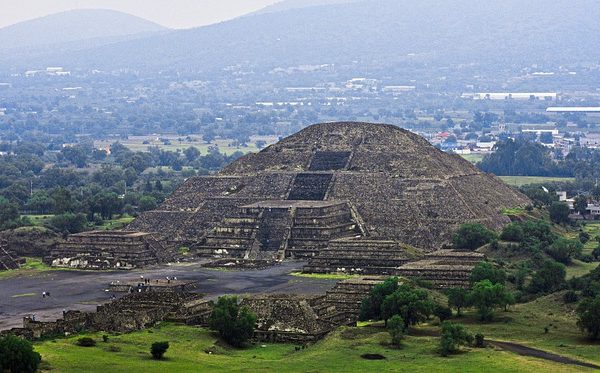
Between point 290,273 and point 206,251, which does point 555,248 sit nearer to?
point 290,273

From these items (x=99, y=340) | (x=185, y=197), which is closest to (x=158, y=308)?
(x=99, y=340)

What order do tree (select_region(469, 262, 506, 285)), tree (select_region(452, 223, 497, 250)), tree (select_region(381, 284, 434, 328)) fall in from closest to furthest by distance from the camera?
tree (select_region(381, 284, 434, 328))
tree (select_region(469, 262, 506, 285))
tree (select_region(452, 223, 497, 250))

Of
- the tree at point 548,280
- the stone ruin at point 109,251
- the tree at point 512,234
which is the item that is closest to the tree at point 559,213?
the tree at point 512,234

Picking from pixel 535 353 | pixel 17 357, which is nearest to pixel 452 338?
pixel 535 353

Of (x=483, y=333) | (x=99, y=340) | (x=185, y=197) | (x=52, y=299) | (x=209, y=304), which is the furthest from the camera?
(x=185, y=197)

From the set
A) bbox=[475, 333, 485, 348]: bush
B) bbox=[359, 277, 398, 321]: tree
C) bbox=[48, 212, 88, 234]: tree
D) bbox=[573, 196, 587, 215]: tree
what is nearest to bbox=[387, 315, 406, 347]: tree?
bbox=[475, 333, 485, 348]: bush

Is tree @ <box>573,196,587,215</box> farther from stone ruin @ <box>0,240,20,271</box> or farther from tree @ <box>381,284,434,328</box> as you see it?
tree @ <box>381,284,434,328</box>

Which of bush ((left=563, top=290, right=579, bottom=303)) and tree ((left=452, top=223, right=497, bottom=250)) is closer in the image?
bush ((left=563, top=290, right=579, bottom=303))
